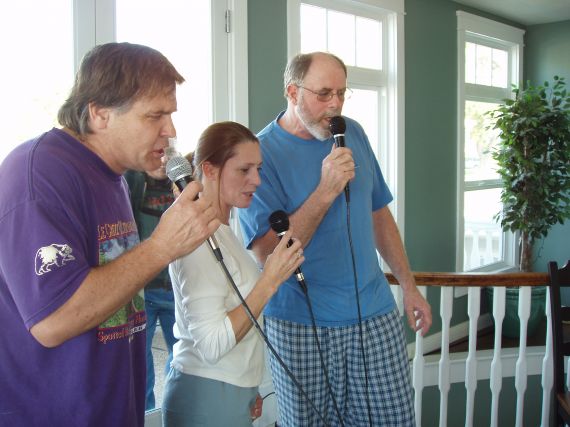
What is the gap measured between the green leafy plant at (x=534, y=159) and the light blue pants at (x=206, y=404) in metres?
4.54

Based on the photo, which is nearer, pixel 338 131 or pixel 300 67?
pixel 338 131

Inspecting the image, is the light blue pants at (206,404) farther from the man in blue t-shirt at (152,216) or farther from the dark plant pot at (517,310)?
the dark plant pot at (517,310)

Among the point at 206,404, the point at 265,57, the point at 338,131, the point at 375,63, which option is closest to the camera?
the point at 206,404

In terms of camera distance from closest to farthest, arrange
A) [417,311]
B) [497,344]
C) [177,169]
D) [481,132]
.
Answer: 1. [177,169]
2. [417,311]
3. [497,344]
4. [481,132]

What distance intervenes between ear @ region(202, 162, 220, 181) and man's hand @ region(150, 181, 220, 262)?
39 centimetres

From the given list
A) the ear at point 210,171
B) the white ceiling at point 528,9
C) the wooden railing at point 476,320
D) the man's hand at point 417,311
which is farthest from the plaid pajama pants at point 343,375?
the white ceiling at point 528,9

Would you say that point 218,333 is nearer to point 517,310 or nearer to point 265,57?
point 265,57

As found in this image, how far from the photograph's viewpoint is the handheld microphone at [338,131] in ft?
5.24

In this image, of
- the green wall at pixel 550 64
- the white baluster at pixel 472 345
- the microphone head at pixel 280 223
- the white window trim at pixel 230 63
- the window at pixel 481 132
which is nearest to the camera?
the microphone head at pixel 280 223

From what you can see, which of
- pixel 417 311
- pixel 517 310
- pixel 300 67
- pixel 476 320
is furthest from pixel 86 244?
pixel 517 310

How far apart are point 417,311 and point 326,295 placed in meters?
0.43

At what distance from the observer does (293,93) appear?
5.68ft

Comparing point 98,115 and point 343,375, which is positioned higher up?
point 98,115

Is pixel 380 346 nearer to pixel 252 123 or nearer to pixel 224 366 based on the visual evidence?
pixel 224 366
